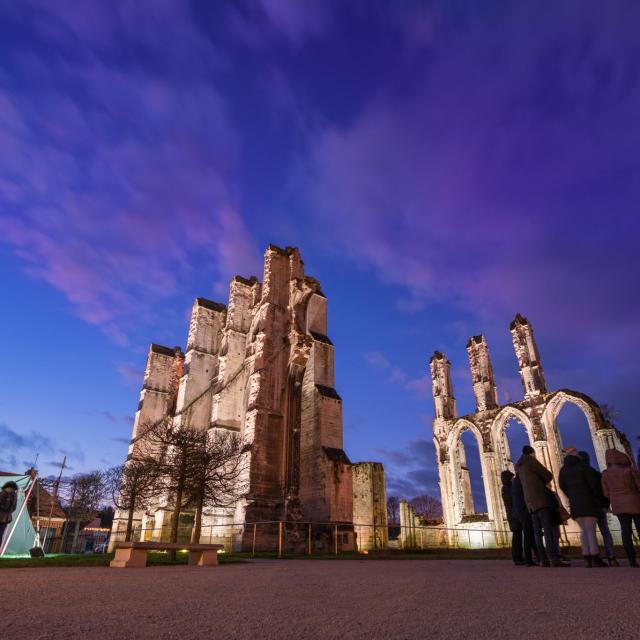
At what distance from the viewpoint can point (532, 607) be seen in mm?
2943

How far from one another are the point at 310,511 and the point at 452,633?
15907 millimetres

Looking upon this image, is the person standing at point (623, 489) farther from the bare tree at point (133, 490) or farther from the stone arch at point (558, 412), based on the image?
the stone arch at point (558, 412)

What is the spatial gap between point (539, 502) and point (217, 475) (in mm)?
11574

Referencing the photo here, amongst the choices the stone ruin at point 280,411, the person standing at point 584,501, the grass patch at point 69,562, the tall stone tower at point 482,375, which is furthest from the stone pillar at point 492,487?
the person standing at point 584,501

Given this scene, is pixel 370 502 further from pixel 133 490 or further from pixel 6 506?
pixel 6 506

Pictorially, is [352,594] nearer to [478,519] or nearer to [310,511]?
[310,511]

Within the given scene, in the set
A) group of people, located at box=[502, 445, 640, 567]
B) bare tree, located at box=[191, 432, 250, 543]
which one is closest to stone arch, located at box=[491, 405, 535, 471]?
bare tree, located at box=[191, 432, 250, 543]

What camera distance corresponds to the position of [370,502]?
18.7 m

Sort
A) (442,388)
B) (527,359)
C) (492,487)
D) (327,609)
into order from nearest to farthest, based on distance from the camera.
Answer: (327,609), (492,487), (527,359), (442,388)

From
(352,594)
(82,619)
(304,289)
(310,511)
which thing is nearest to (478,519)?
(310,511)

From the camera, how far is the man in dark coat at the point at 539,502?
613cm

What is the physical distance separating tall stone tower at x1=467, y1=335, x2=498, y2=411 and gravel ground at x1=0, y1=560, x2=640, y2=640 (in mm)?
24931

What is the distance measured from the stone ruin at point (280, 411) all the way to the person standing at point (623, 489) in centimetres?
1002

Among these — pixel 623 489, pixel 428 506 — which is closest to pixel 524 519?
pixel 623 489
